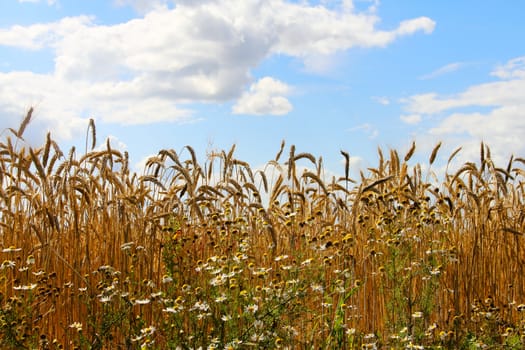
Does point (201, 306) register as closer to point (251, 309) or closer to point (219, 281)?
point (219, 281)

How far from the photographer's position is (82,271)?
12.7 feet

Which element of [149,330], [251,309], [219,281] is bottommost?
[149,330]

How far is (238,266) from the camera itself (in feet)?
10.5

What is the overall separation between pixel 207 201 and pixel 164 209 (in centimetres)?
33

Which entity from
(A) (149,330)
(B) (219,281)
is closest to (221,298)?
(B) (219,281)

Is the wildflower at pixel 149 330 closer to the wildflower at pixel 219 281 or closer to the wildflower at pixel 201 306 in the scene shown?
the wildflower at pixel 201 306

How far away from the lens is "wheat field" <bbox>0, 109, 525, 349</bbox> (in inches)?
125

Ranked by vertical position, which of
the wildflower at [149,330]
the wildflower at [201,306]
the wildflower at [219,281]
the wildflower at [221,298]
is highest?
the wildflower at [219,281]

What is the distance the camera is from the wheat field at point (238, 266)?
10.4 ft

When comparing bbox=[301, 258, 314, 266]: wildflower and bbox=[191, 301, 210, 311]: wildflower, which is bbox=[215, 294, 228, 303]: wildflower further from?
bbox=[301, 258, 314, 266]: wildflower

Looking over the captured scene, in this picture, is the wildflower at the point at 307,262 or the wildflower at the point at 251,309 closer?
the wildflower at the point at 251,309

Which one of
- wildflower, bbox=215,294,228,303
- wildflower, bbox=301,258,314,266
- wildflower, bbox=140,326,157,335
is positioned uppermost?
wildflower, bbox=301,258,314,266

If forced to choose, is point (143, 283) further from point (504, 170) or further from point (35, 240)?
point (504, 170)

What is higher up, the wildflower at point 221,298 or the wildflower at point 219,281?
the wildflower at point 219,281
